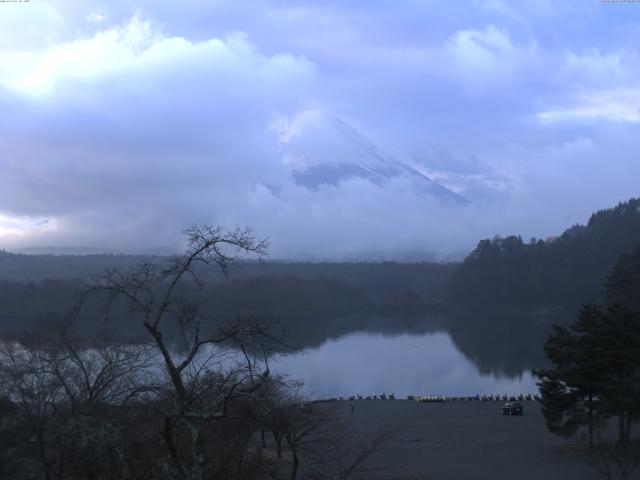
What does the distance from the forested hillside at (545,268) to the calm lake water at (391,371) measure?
3291cm

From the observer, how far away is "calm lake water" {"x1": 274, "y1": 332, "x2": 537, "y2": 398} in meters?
26.0

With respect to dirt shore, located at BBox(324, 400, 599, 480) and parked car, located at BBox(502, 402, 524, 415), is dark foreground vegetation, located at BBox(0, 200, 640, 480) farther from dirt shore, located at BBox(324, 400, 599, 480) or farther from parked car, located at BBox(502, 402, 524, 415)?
parked car, located at BBox(502, 402, 524, 415)

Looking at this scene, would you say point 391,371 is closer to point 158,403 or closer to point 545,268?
point 158,403

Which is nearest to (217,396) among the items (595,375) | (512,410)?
(595,375)

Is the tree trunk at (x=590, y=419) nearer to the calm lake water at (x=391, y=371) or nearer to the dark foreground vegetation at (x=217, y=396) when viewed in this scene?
the dark foreground vegetation at (x=217, y=396)

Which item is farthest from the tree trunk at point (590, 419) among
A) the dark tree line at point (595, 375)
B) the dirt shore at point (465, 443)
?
the dirt shore at point (465, 443)

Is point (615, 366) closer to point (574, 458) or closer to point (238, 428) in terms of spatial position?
point (574, 458)

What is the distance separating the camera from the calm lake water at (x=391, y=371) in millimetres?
26000

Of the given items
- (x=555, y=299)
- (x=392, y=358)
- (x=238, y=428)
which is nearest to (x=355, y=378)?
(x=392, y=358)

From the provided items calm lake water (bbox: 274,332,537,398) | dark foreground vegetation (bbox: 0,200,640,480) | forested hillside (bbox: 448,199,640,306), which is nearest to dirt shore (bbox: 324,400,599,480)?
dark foreground vegetation (bbox: 0,200,640,480)

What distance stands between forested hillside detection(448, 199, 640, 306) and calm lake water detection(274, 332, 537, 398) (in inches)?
1296

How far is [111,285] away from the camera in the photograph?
12.7 ft

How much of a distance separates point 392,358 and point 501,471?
22.7m

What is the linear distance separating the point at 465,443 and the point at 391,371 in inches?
616
